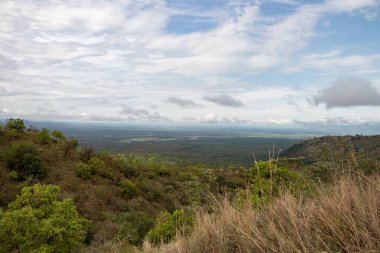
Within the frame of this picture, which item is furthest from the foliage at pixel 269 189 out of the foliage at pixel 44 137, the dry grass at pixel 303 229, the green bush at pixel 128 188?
the foliage at pixel 44 137

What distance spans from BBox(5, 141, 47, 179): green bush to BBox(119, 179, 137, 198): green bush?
7183 millimetres

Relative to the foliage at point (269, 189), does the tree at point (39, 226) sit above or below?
below

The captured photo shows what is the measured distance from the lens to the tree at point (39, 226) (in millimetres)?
12125

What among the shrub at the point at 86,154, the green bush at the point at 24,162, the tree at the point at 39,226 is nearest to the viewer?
the tree at the point at 39,226

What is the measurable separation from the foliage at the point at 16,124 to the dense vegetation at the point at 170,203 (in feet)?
0.36

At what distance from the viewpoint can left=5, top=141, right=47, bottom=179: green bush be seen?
2633 cm

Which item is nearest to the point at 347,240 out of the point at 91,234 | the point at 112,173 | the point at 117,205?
the point at 91,234

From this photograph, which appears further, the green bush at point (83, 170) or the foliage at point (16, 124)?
the foliage at point (16, 124)

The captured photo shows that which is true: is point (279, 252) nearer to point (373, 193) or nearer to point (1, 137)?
point (373, 193)

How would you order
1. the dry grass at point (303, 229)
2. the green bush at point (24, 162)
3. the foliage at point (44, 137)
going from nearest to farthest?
1. the dry grass at point (303, 229)
2. the green bush at point (24, 162)
3. the foliage at point (44, 137)

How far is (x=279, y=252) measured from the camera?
2936mm

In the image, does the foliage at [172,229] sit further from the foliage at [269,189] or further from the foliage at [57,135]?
the foliage at [57,135]

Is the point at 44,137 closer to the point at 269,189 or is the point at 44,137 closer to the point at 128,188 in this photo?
the point at 128,188

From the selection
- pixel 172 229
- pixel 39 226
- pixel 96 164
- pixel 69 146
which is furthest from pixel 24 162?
pixel 172 229
